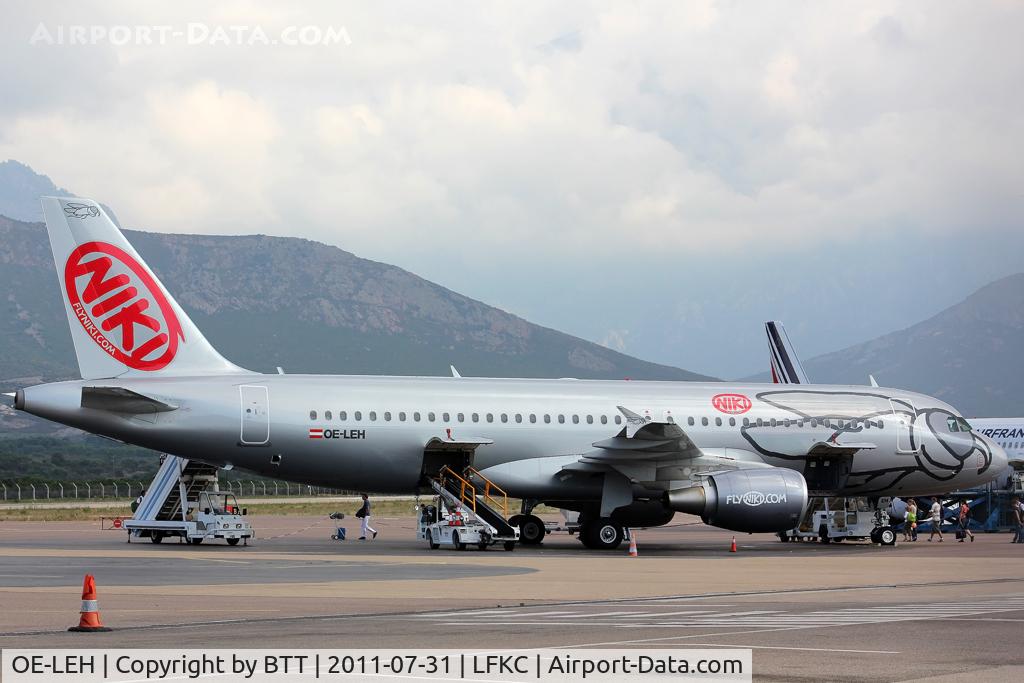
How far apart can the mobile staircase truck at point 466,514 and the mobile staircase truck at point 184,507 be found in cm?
449

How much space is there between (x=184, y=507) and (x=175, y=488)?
522 mm

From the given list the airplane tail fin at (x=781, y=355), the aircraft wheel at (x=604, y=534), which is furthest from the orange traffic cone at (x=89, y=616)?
the airplane tail fin at (x=781, y=355)

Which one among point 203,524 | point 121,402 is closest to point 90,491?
point 203,524

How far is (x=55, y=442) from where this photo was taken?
618 ft

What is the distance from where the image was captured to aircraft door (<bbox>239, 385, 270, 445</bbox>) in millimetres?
30516

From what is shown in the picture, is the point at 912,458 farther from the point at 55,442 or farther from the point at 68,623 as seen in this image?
the point at 55,442

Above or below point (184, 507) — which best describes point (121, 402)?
above

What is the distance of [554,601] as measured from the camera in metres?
18.4

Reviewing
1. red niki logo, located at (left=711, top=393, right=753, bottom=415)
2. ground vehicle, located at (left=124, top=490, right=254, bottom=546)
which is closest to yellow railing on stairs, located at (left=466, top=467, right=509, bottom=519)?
ground vehicle, located at (left=124, top=490, right=254, bottom=546)

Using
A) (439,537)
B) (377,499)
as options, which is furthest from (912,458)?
(377,499)

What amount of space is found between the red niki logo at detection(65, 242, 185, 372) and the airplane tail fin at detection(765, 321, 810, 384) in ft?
107

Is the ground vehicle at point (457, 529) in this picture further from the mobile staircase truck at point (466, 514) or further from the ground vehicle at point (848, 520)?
the ground vehicle at point (848, 520)

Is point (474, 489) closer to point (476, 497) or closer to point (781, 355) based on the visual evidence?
point (476, 497)

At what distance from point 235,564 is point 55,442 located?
172m
